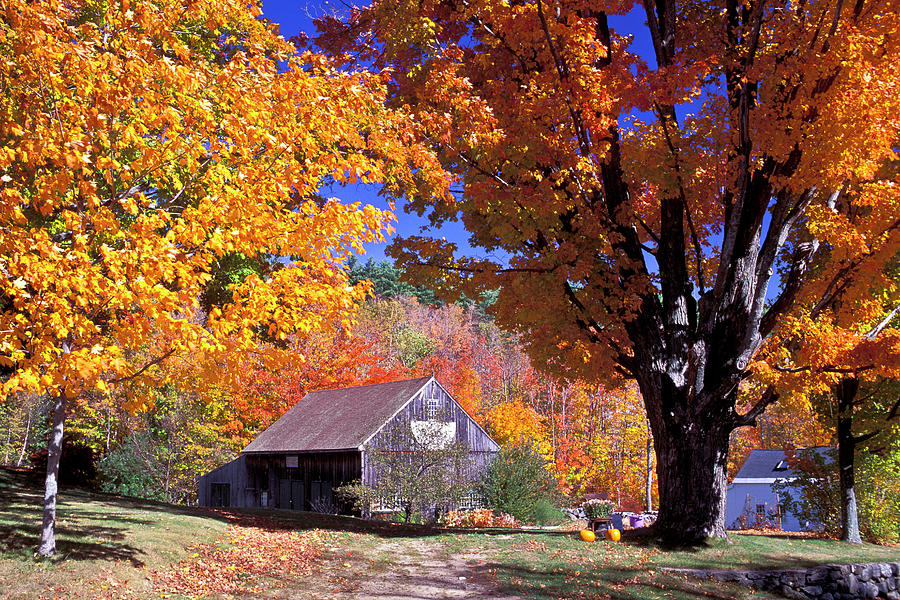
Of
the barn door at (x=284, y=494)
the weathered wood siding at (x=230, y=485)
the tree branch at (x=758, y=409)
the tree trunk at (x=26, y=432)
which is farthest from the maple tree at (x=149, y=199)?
the tree trunk at (x=26, y=432)

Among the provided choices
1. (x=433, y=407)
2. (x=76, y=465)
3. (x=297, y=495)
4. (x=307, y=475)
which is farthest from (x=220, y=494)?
(x=76, y=465)

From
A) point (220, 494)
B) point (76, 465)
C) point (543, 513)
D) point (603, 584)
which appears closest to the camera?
point (603, 584)

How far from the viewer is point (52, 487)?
8664 millimetres

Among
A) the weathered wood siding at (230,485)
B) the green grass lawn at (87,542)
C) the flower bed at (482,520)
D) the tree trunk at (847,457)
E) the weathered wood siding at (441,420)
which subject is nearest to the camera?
the green grass lawn at (87,542)

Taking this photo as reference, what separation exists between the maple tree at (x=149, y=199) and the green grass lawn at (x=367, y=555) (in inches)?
36.3

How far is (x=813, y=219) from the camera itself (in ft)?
39.1

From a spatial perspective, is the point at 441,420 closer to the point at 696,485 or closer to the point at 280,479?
the point at 280,479

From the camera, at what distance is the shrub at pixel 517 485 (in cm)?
2667

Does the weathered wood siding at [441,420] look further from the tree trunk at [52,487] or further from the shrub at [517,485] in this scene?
the tree trunk at [52,487]

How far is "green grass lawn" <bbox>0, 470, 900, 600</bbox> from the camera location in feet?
27.1

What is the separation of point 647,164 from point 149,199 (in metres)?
8.47

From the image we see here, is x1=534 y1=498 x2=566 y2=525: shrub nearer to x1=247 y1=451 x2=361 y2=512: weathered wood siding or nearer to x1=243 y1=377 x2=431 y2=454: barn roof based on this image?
x1=243 y1=377 x2=431 y2=454: barn roof

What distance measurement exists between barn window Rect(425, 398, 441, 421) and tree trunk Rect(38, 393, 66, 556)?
20324mm

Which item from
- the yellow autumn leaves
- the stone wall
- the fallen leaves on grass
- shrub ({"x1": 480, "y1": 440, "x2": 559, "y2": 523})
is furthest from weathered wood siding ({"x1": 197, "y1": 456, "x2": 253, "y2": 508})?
the stone wall
